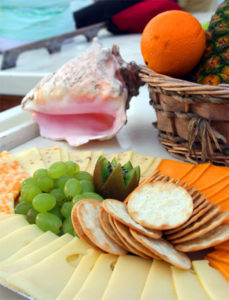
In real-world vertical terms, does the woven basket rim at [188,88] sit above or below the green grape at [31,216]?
above

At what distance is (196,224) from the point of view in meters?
0.55

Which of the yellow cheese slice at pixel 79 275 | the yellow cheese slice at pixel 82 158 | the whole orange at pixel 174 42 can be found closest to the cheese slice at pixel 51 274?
the yellow cheese slice at pixel 79 275

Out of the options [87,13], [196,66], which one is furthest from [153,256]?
[87,13]

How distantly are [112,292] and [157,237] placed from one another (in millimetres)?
112

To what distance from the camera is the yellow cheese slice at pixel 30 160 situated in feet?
2.91

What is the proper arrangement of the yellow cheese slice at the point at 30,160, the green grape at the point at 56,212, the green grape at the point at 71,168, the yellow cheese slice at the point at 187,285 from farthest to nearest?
the yellow cheese slice at the point at 30,160, the green grape at the point at 71,168, the green grape at the point at 56,212, the yellow cheese slice at the point at 187,285

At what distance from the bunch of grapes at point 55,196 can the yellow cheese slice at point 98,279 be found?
0.11 m

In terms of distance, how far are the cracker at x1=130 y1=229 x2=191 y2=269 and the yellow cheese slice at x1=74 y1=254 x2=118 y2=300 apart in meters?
0.06

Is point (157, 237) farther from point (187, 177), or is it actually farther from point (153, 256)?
point (187, 177)

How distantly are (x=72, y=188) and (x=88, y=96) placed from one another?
16.0 inches

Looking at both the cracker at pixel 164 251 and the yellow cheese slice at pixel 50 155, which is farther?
the yellow cheese slice at pixel 50 155

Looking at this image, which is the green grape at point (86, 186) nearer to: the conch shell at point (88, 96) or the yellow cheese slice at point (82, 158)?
the yellow cheese slice at point (82, 158)

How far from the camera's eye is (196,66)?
92cm

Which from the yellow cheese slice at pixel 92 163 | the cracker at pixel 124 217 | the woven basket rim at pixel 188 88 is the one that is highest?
the woven basket rim at pixel 188 88
